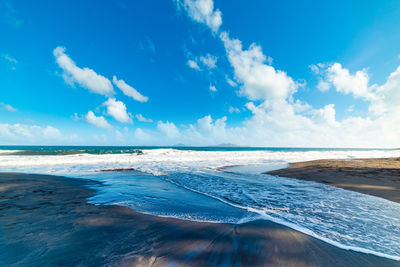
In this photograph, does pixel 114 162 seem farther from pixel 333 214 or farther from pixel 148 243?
pixel 333 214

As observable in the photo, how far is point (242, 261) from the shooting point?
2.10 m

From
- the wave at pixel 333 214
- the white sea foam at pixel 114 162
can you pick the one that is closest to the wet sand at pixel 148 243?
the wave at pixel 333 214

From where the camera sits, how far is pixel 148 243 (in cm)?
246

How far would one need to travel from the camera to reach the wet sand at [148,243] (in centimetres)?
207

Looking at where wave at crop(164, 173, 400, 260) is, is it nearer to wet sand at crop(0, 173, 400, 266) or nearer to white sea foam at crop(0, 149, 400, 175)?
wet sand at crop(0, 173, 400, 266)

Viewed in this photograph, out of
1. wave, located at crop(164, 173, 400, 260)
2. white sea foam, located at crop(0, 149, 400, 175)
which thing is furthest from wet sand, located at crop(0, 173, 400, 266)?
white sea foam, located at crop(0, 149, 400, 175)

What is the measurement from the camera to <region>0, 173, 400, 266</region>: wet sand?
2074 mm

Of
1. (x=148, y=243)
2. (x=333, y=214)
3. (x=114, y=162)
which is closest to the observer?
(x=148, y=243)

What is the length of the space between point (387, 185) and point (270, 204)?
6.20 metres

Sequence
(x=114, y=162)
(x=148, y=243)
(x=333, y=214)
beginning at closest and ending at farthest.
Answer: (x=148, y=243), (x=333, y=214), (x=114, y=162)

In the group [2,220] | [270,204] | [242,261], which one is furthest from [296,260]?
[2,220]

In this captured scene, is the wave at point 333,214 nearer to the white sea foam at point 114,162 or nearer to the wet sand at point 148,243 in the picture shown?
the wet sand at point 148,243

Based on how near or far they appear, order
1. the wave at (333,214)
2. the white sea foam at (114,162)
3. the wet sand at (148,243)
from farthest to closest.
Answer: the white sea foam at (114,162)
the wave at (333,214)
the wet sand at (148,243)

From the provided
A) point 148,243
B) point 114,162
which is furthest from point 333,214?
point 114,162
